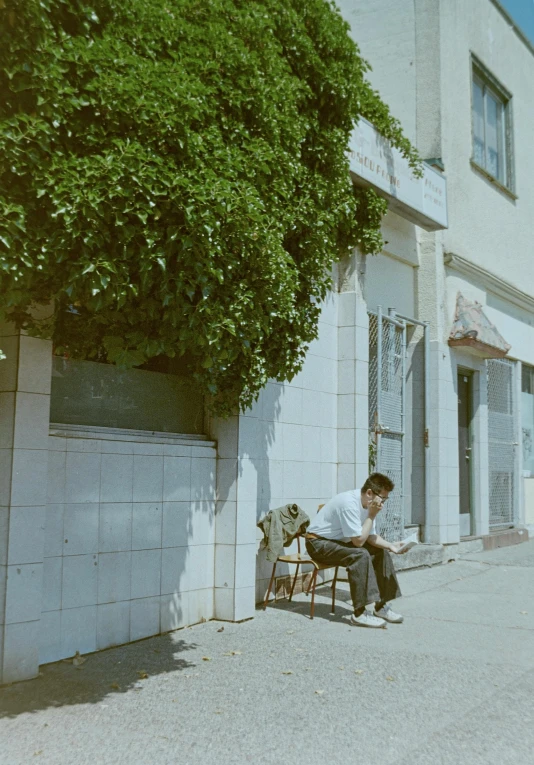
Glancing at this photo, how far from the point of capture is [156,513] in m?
6.80

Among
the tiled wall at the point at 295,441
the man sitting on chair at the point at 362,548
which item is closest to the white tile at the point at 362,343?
the tiled wall at the point at 295,441

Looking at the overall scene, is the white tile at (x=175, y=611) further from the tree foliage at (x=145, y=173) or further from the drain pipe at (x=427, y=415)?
the drain pipe at (x=427, y=415)

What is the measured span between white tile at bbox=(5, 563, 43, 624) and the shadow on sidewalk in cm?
42

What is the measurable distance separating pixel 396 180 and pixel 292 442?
12.8 feet

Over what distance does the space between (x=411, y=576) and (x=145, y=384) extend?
16.0ft

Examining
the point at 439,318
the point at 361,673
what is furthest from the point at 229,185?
the point at 439,318

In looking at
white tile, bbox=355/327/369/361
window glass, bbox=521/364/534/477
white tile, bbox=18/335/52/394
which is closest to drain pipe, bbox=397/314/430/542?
white tile, bbox=355/327/369/361

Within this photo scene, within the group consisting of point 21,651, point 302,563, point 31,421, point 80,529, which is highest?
point 31,421

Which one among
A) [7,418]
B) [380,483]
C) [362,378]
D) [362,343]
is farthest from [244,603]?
[362,343]

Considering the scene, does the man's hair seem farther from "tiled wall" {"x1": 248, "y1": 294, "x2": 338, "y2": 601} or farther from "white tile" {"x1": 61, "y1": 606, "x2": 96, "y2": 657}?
"white tile" {"x1": 61, "y1": 606, "x2": 96, "y2": 657}

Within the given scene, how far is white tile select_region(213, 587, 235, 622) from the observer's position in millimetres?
7305

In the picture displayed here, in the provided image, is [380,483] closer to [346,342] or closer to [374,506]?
[374,506]

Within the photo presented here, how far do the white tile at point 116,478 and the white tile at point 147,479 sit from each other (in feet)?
0.20

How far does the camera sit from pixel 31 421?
559 cm
